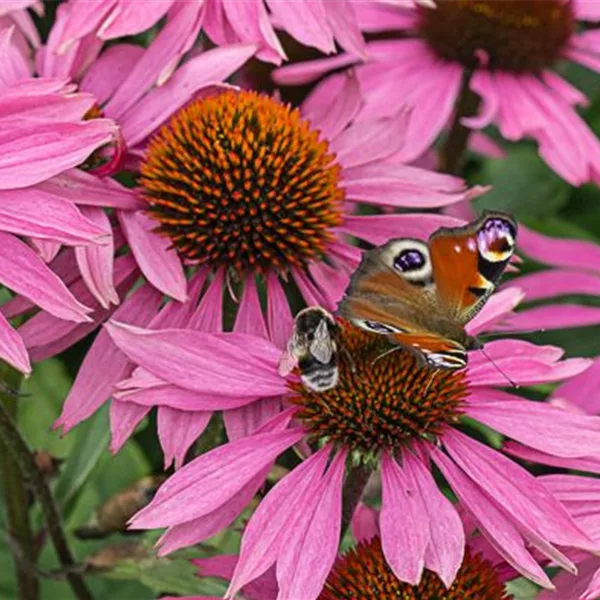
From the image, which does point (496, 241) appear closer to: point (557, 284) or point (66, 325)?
point (66, 325)

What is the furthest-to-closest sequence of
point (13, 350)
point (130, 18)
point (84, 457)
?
point (84, 457) → point (130, 18) → point (13, 350)

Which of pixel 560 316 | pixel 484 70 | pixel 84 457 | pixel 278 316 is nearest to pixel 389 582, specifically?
pixel 278 316

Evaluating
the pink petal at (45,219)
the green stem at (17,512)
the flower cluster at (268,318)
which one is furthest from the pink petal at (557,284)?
the pink petal at (45,219)

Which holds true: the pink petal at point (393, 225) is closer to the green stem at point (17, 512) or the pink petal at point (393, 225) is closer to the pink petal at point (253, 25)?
the pink petal at point (253, 25)

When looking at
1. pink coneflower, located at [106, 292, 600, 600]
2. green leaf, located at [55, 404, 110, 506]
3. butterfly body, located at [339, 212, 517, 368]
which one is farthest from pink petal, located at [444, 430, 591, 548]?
green leaf, located at [55, 404, 110, 506]

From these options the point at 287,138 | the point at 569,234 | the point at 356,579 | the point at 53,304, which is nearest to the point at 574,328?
the point at 569,234

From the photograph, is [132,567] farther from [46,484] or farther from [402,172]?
[402,172]

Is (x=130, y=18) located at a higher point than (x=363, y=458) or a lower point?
higher
